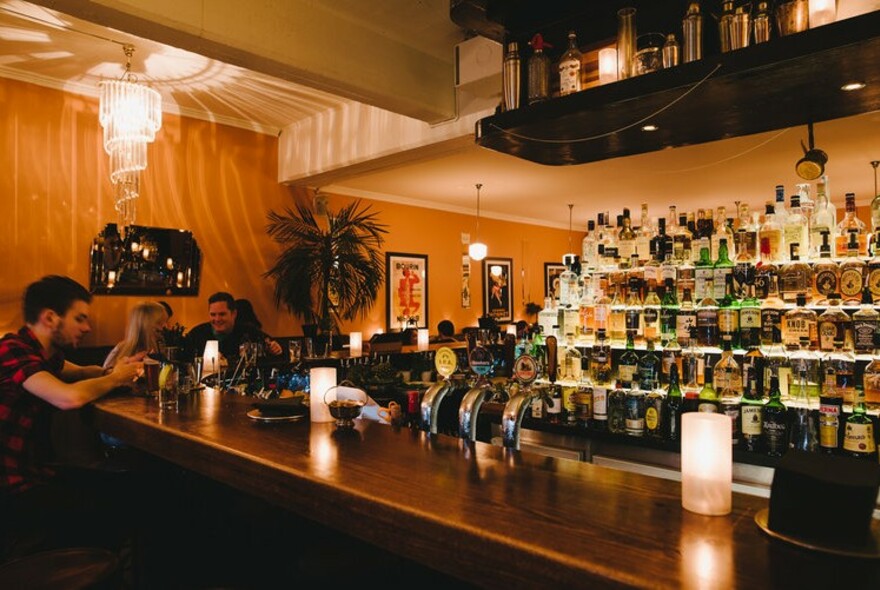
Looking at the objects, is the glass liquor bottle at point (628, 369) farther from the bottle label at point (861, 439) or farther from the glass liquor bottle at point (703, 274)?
the bottle label at point (861, 439)

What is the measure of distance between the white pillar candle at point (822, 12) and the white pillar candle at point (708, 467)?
1.39 meters

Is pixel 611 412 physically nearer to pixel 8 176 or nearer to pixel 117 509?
pixel 117 509

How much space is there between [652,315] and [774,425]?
0.82m

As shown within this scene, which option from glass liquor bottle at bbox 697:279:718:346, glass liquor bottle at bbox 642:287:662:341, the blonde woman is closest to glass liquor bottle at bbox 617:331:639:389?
glass liquor bottle at bbox 642:287:662:341

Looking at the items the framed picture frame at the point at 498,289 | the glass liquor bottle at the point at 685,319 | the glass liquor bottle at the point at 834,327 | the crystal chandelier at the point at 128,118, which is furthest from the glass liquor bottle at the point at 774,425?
the framed picture frame at the point at 498,289

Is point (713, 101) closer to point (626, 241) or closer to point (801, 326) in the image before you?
point (801, 326)

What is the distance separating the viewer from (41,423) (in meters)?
2.35

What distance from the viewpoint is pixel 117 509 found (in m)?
2.18

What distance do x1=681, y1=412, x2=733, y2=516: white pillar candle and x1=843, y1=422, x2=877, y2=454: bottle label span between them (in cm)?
172

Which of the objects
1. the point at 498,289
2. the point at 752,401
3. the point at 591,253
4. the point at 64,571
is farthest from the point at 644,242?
the point at 498,289

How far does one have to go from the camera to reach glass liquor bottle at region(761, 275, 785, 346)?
2797 millimetres

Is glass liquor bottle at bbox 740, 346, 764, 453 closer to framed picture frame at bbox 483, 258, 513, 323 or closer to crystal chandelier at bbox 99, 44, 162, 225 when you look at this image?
crystal chandelier at bbox 99, 44, 162, 225

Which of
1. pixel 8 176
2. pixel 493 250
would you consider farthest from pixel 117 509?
pixel 493 250

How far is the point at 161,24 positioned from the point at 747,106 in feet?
8.86
